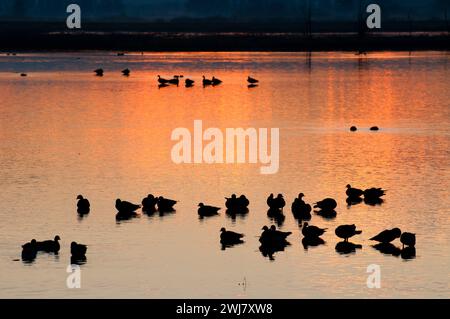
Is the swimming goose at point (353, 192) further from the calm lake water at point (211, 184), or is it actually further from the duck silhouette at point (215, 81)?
the duck silhouette at point (215, 81)

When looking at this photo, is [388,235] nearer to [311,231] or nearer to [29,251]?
[311,231]

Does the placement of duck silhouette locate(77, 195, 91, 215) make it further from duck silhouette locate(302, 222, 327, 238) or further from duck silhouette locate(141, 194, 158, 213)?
duck silhouette locate(302, 222, 327, 238)

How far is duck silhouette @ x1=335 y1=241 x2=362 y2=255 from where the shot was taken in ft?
95.2

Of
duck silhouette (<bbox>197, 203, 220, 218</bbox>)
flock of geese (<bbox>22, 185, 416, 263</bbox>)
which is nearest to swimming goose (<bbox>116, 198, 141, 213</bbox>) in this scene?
flock of geese (<bbox>22, 185, 416, 263</bbox>)

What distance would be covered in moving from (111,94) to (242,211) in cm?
4650

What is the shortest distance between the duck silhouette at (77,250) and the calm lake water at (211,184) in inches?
13.5

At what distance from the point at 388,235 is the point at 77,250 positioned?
7.17 m

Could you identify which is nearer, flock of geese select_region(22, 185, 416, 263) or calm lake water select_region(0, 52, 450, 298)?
calm lake water select_region(0, 52, 450, 298)

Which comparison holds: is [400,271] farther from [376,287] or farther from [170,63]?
[170,63]

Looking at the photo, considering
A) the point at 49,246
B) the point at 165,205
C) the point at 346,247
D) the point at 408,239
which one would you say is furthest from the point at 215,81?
the point at 408,239

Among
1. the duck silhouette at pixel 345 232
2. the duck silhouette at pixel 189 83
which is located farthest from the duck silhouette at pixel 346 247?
the duck silhouette at pixel 189 83

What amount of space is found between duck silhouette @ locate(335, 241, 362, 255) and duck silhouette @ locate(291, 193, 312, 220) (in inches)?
148

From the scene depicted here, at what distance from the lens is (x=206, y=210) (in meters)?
33.8

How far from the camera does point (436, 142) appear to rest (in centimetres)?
5122
